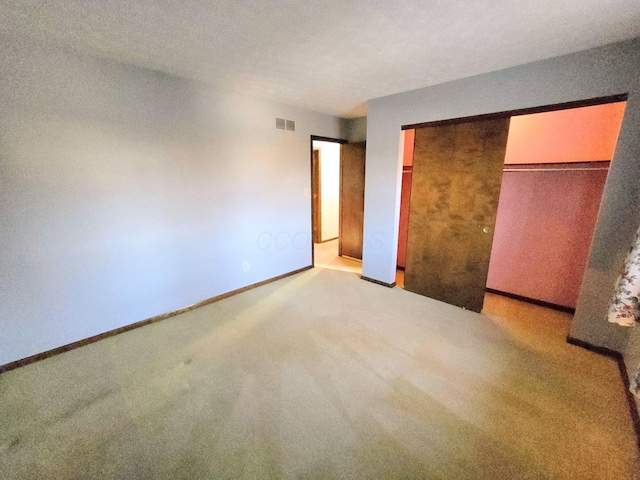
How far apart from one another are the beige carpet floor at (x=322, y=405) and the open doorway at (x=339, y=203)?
2.02 m

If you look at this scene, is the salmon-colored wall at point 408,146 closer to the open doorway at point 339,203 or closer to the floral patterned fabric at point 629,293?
the open doorway at point 339,203

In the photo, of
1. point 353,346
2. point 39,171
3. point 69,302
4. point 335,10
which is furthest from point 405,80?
point 69,302

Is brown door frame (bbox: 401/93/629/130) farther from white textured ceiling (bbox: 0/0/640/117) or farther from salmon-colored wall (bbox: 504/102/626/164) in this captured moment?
salmon-colored wall (bbox: 504/102/626/164)

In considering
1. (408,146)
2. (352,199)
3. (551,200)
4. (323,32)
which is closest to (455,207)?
(551,200)

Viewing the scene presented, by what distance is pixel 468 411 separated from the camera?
1530mm

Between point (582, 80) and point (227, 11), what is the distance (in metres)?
2.54

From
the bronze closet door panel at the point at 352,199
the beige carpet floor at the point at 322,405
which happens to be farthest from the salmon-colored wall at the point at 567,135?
the bronze closet door panel at the point at 352,199

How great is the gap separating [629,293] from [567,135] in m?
1.81

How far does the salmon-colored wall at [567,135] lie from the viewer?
2291mm

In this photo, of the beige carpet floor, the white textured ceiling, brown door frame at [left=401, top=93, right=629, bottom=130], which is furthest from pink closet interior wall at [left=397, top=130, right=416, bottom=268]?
the beige carpet floor

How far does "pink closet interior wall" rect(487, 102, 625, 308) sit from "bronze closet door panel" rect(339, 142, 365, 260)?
1947mm

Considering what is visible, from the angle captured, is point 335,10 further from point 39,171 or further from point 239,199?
point 39,171

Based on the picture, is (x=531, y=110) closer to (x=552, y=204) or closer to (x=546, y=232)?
(x=552, y=204)

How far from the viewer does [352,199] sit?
4.31 meters
